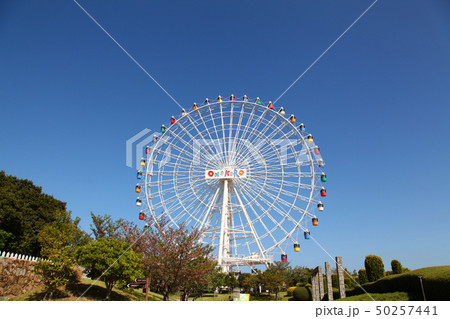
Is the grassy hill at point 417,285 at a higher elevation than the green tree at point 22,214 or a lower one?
lower

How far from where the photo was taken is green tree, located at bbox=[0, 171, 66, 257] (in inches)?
1065

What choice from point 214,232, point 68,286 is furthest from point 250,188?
point 68,286

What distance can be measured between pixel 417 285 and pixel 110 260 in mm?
16899

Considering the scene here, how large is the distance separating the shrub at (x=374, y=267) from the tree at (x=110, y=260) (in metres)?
15.3

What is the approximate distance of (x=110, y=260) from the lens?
18.9 metres

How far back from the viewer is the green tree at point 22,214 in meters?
27.0

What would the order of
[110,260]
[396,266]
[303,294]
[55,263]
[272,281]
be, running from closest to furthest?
[55,263] < [110,260] < [396,266] < [303,294] < [272,281]

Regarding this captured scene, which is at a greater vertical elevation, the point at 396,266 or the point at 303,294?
the point at 396,266

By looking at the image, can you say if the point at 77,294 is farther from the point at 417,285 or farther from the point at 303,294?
the point at 417,285

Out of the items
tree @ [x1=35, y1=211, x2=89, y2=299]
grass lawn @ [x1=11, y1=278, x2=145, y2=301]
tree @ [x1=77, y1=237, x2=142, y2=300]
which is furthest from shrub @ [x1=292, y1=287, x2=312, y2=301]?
tree @ [x1=35, y1=211, x2=89, y2=299]

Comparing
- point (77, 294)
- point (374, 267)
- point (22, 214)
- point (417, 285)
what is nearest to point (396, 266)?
point (374, 267)

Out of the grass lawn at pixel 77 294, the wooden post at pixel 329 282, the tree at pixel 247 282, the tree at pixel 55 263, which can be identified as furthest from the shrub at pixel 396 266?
the tree at pixel 55 263

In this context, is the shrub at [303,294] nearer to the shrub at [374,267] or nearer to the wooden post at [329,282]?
the wooden post at [329,282]

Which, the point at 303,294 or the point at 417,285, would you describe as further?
the point at 303,294
